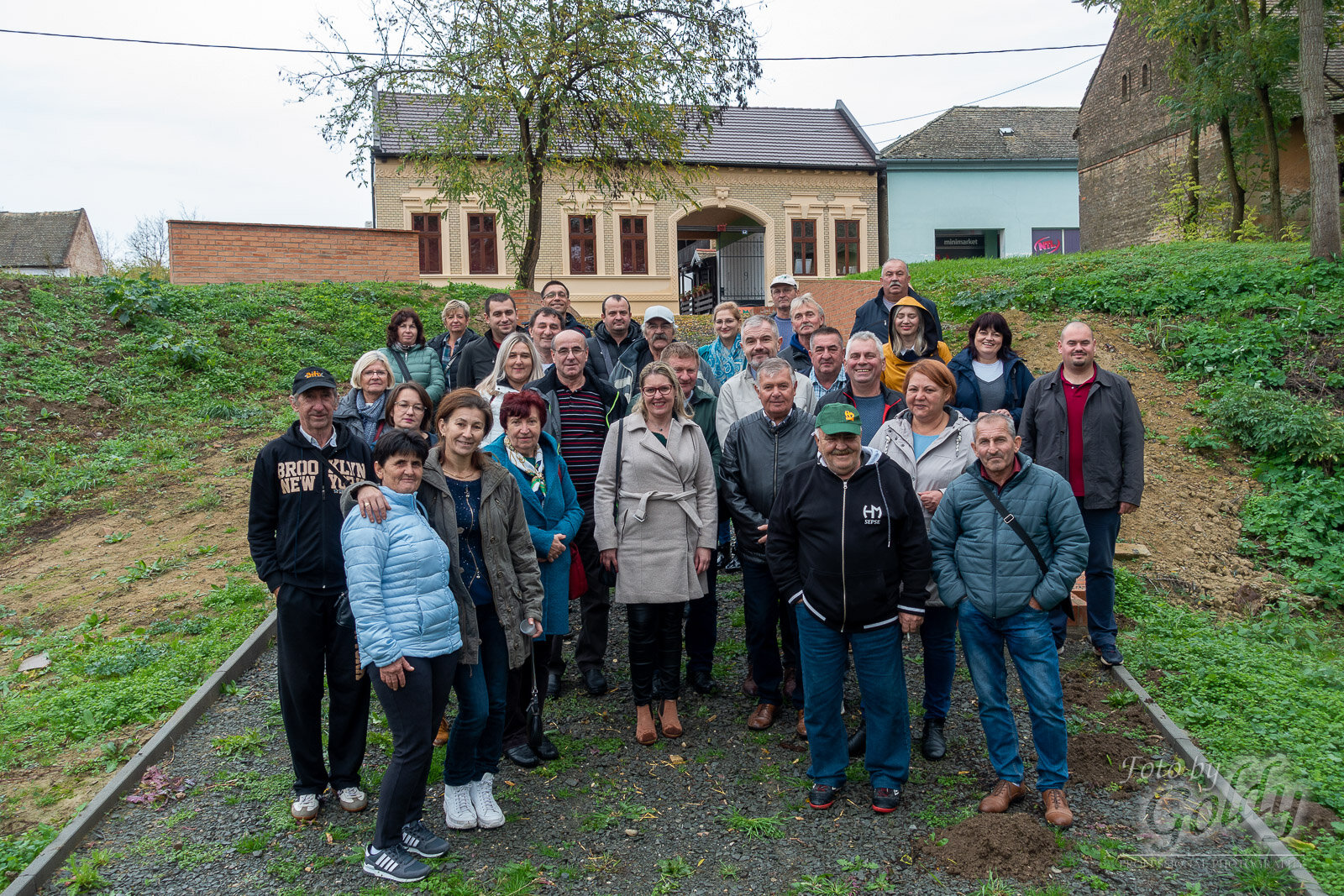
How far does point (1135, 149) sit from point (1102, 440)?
25864 mm

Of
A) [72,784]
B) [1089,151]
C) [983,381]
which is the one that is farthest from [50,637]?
[1089,151]

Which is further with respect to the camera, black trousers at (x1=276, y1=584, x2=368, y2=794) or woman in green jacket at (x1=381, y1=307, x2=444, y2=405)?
woman in green jacket at (x1=381, y1=307, x2=444, y2=405)

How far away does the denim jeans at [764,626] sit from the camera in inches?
190

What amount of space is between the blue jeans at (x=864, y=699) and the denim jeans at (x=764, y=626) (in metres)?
→ 0.67

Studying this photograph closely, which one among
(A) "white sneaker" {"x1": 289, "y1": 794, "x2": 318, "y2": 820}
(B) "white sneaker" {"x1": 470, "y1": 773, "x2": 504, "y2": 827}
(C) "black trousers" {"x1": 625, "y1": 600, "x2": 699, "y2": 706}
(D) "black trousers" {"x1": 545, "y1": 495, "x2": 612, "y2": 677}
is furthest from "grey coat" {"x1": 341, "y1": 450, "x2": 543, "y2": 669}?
(A) "white sneaker" {"x1": 289, "y1": 794, "x2": 318, "y2": 820}

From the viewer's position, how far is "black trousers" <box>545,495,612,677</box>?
5227mm

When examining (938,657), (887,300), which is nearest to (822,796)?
(938,657)

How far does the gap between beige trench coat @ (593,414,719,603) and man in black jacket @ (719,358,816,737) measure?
184mm

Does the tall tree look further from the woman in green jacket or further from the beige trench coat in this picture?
the woman in green jacket

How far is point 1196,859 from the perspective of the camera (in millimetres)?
3555

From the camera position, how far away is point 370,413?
5477 mm

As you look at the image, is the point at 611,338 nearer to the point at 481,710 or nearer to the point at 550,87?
the point at 481,710

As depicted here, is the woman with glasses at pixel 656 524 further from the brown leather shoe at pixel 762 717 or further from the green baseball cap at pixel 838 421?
the green baseball cap at pixel 838 421

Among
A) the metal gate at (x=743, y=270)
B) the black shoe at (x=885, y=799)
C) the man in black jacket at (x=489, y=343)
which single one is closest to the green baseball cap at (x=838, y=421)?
the black shoe at (x=885, y=799)
